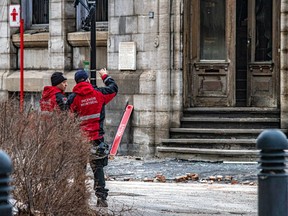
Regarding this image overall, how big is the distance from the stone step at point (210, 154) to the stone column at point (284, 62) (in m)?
1.37

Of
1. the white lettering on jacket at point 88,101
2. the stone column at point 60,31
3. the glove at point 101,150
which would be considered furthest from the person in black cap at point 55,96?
the stone column at point 60,31

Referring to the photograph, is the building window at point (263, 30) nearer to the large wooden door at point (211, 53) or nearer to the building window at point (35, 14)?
the large wooden door at point (211, 53)

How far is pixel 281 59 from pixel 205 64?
76.2 inches

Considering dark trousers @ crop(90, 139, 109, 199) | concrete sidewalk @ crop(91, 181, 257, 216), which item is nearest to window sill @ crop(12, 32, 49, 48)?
concrete sidewalk @ crop(91, 181, 257, 216)

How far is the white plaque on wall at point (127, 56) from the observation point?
21.7 m

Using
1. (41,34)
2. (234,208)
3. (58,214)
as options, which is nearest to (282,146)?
(58,214)

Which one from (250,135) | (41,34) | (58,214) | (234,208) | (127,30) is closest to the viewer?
(58,214)

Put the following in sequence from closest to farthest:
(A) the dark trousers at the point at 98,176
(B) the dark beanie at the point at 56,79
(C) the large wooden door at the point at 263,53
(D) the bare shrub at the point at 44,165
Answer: (D) the bare shrub at the point at 44,165 < (A) the dark trousers at the point at 98,176 < (B) the dark beanie at the point at 56,79 < (C) the large wooden door at the point at 263,53

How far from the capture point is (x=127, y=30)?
21.9 meters

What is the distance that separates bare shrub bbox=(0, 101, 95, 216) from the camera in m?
9.27

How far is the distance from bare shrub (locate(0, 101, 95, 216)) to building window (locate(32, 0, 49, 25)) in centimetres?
1499

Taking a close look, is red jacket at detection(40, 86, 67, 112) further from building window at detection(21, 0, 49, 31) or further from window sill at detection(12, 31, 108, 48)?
building window at detection(21, 0, 49, 31)

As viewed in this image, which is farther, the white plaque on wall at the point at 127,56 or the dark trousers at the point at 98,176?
the white plaque on wall at the point at 127,56

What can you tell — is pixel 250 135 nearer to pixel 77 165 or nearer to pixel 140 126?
pixel 140 126
